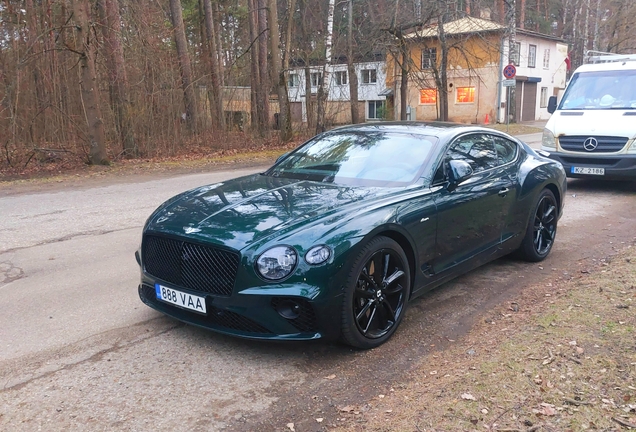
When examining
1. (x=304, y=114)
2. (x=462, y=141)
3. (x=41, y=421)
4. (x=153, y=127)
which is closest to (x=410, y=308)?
(x=462, y=141)

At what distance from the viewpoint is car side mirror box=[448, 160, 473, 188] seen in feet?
15.7

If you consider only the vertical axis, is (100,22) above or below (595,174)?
above

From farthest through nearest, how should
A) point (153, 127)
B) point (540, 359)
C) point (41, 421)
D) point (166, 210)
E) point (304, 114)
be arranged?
point (304, 114) < point (153, 127) < point (166, 210) < point (540, 359) < point (41, 421)

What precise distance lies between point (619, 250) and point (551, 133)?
4.79 m

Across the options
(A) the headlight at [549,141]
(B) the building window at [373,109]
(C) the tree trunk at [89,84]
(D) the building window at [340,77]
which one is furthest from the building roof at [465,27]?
(A) the headlight at [549,141]

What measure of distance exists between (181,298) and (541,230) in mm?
4374

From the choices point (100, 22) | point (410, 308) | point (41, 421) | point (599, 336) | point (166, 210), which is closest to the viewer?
point (41, 421)

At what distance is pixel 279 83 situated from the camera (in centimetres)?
2245

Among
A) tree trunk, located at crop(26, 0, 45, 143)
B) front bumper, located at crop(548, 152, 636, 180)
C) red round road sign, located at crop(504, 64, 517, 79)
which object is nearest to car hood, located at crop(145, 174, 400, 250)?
front bumper, located at crop(548, 152, 636, 180)

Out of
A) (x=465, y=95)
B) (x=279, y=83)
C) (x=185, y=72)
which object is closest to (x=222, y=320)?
(x=185, y=72)

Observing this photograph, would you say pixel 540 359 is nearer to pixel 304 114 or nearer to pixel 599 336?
→ pixel 599 336

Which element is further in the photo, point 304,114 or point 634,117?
point 304,114

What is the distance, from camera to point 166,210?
14.7 feet

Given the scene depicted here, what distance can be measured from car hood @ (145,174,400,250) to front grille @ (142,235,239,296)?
8 cm
